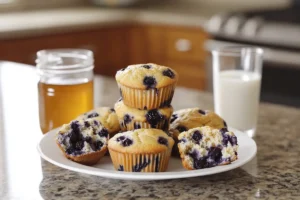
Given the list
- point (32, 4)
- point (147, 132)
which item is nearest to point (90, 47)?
point (32, 4)

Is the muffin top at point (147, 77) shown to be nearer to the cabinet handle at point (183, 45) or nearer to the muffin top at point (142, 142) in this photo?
the muffin top at point (142, 142)

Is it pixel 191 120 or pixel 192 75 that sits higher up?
pixel 191 120

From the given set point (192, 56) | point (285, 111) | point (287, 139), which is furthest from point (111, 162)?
point (192, 56)

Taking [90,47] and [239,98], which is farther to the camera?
[90,47]

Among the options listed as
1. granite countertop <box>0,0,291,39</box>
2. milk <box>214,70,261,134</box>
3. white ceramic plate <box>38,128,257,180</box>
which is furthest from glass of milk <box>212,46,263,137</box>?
granite countertop <box>0,0,291,39</box>

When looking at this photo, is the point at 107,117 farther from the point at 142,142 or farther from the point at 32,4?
the point at 32,4

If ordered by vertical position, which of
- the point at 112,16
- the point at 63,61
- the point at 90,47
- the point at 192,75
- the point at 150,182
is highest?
the point at 63,61

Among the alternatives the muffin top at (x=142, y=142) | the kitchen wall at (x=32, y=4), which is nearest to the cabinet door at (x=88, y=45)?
the kitchen wall at (x=32, y=4)
